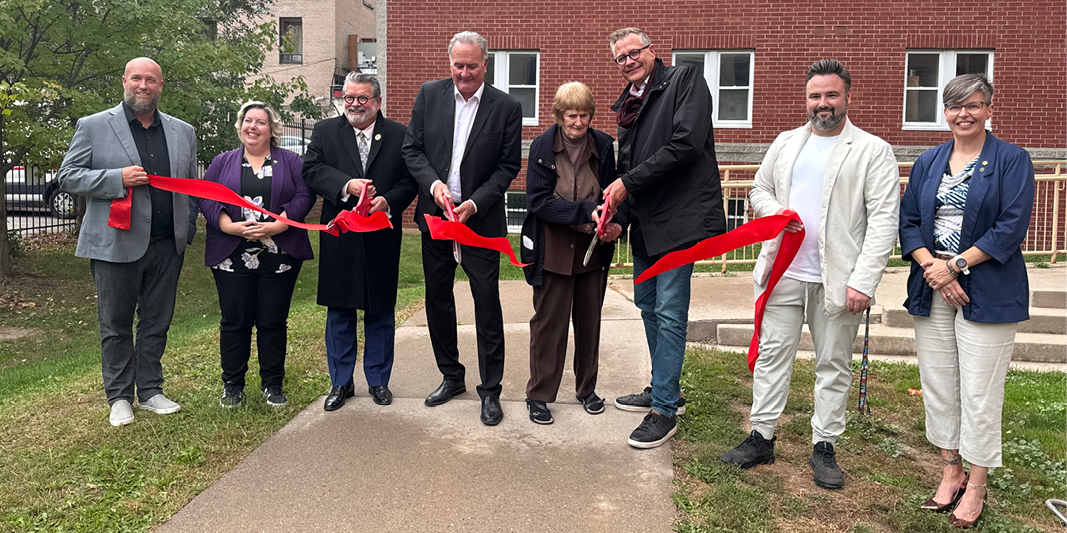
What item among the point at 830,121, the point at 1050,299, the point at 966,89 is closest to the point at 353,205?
the point at 830,121

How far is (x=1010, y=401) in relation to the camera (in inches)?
208

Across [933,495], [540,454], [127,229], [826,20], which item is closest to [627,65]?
[540,454]

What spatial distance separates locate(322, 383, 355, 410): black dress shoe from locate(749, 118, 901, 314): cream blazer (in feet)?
9.32

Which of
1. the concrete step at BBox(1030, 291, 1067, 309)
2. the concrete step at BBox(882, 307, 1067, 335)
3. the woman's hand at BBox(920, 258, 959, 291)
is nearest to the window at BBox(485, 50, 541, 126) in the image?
the concrete step at BBox(882, 307, 1067, 335)

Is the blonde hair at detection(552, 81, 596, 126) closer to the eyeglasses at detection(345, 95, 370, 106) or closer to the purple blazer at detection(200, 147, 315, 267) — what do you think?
the eyeglasses at detection(345, 95, 370, 106)

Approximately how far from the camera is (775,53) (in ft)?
49.9

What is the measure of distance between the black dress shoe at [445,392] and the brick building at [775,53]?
10.8m

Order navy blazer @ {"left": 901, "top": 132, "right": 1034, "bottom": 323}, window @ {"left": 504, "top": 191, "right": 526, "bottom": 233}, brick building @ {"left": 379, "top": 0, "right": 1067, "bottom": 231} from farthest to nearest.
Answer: window @ {"left": 504, "top": 191, "right": 526, "bottom": 233}
brick building @ {"left": 379, "top": 0, "right": 1067, "bottom": 231}
navy blazer @ {"left": 901, "top": 132, "right": 1034, "bottom": 323}

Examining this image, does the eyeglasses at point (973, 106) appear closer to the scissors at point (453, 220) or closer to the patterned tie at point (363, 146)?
the scissors at point (453, 220)

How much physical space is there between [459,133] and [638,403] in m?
1.93

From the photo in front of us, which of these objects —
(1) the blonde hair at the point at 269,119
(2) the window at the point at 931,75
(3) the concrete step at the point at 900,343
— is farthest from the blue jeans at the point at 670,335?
(2) the window at the point at 931,75

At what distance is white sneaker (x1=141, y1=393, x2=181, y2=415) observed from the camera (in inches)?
194

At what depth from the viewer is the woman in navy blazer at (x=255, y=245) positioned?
491 centimetres

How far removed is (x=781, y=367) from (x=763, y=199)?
84 cm
